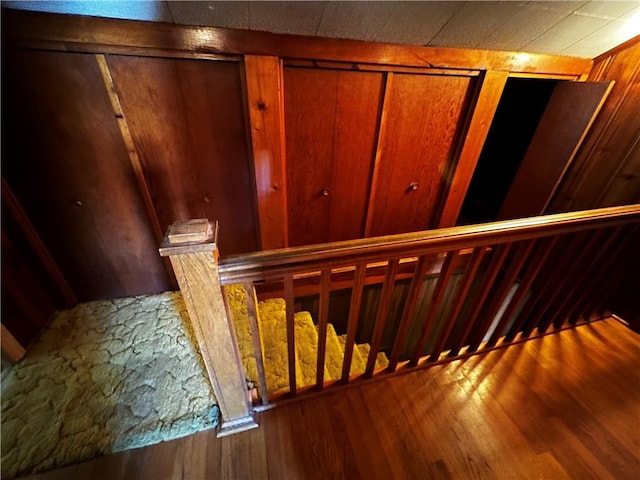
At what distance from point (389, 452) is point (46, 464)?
146 cm

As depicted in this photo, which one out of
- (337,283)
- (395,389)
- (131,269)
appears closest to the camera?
(395,389)

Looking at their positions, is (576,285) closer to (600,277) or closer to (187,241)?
(600,277)

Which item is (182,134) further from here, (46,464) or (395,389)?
(395,389)

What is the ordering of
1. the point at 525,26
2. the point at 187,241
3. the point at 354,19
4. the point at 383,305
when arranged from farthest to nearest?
the point at 525,26, the point at 354,19, the point at 383,305, the point at 187,241

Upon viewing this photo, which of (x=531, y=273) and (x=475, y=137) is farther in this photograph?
(x=475, y=137)

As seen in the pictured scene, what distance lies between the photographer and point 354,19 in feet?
3.88

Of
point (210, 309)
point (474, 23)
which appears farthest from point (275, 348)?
point (474, 23)

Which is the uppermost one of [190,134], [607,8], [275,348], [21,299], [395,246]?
[607,8]

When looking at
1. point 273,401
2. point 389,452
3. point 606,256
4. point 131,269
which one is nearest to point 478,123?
point 606,256

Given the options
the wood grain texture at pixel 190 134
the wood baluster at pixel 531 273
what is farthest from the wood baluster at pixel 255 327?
the wood baluster at pixel 531 273

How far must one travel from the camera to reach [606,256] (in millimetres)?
1396

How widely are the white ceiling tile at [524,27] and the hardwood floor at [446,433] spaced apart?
1.91m

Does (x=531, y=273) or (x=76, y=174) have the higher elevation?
(x=76, y=174)

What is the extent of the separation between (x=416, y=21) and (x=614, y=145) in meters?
1.75
